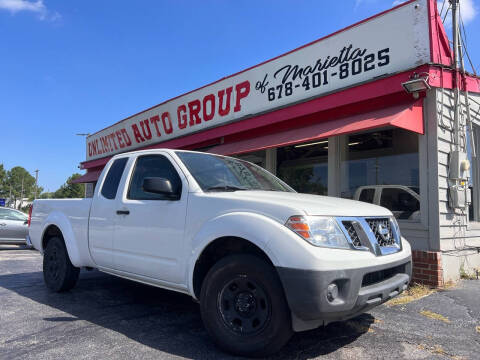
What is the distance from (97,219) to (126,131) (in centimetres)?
1121

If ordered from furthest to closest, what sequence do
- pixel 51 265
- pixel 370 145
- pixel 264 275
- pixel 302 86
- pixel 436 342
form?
pixel 302 86
pixel 370 145
pixel 51 265
pixel 436 342
pixel 264 275

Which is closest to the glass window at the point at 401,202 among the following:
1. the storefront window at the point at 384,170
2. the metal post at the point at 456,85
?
the storefront window at the point at 384,170

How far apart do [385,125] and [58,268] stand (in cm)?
523

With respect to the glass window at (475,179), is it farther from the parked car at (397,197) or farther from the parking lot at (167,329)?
the parking lot at (167,329)

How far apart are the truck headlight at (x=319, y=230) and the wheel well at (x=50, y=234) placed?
149 inches

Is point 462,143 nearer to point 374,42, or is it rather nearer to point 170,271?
point 374,42

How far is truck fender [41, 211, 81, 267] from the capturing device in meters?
4.66

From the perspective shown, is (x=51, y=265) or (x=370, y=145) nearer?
(x=51, y=265)

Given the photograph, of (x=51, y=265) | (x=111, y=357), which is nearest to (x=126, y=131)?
(x=51, y=265)

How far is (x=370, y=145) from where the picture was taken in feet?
23.6

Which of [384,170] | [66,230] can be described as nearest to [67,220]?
[66,230]

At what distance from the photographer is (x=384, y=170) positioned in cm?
692

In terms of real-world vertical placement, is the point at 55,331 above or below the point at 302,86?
below

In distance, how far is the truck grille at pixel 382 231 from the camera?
3211 mm
